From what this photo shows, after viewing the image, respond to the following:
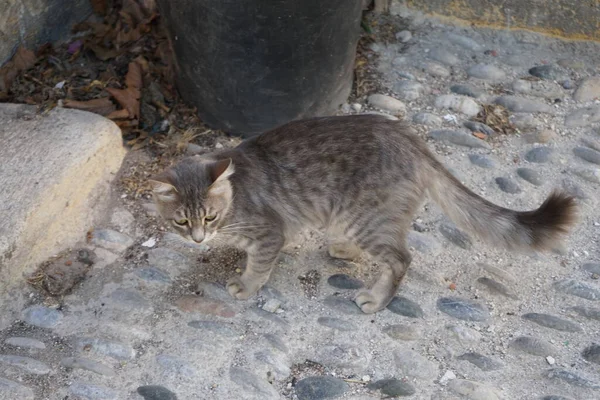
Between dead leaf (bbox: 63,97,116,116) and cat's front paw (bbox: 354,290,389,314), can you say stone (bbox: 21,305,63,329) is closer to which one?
cat's front paw (bbox: 354,290,389,314)

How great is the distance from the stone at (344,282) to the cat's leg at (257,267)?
0.35 meters

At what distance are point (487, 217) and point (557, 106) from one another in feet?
6.64

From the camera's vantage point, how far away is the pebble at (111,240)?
14.4 feet

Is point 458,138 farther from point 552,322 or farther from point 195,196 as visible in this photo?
point 195,196

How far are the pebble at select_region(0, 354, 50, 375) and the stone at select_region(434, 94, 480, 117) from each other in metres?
3.24

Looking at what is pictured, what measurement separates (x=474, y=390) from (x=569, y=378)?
47cm

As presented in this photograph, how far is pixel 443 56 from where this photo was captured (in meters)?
5.94

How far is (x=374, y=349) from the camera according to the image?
3.77m

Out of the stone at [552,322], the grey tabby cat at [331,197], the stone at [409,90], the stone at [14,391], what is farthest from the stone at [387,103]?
the stone at [14,391]

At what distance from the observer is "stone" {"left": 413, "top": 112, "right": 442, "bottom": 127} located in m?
5.29

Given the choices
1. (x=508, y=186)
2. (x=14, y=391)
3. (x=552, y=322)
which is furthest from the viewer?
(x=508, y=186)

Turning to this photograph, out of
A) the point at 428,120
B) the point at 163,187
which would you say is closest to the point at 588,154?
the point at 428,120

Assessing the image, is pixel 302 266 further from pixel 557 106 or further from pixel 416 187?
pixel 557 106

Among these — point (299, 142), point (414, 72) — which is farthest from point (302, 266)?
point (414, 72)
